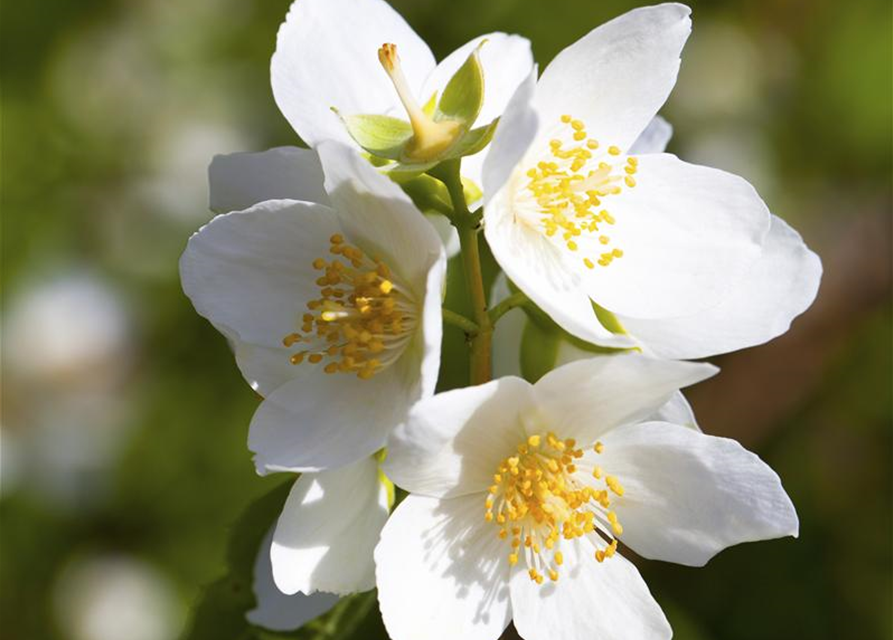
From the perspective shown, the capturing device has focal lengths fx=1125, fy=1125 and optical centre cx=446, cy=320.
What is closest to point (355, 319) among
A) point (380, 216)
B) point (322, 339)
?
point (322, 339)

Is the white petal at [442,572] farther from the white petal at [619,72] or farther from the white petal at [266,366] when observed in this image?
the white petal at [619,72]

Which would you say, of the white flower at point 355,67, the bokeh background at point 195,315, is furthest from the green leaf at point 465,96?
the bokeh background at point 195,315

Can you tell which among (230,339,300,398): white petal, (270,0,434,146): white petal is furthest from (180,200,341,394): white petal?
(270,0,434,146): white petal

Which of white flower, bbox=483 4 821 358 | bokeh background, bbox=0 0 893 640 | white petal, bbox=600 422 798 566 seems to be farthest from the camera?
bokeh background, bbox=0 0 893 640

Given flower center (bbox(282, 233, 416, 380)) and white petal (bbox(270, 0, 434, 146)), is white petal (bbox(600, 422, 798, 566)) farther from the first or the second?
white petal (bbox(270, 0, 434, 146))

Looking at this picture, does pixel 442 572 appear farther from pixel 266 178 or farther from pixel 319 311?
pixel 266 178

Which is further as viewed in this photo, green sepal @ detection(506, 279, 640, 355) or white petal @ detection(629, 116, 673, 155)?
white petal @ detection(629, 116, 673, 155)
